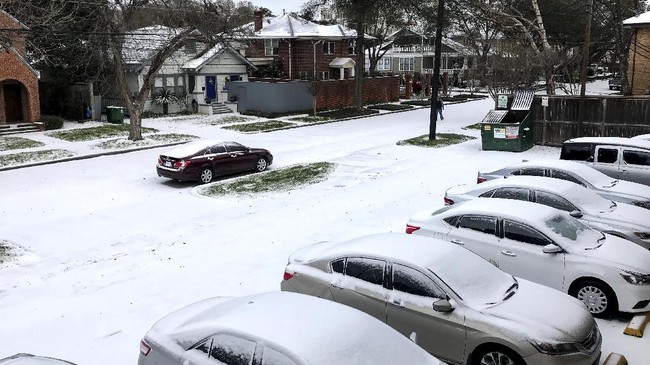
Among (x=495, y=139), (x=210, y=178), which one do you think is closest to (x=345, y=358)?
(x=210, y=178)

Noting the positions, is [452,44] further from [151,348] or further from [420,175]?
[151,348]

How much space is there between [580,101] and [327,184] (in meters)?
12.1

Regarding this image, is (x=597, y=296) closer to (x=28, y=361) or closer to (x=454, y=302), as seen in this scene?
(x=454, y=302)

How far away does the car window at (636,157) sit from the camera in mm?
14648

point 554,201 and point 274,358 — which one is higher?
point 554,201

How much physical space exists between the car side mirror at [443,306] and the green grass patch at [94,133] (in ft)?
81.7

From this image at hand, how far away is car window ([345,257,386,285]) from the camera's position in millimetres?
7453

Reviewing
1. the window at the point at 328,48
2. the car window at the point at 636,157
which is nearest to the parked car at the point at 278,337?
the car window at the point at 636,157

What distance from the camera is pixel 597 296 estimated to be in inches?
338

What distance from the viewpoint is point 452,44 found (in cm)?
7119

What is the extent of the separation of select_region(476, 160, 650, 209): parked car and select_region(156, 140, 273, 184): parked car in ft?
31.3

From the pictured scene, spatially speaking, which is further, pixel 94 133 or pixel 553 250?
pixel 94 133

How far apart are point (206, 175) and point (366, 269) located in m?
12.5

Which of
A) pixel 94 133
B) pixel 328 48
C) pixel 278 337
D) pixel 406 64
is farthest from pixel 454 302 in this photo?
pixel 406 64
